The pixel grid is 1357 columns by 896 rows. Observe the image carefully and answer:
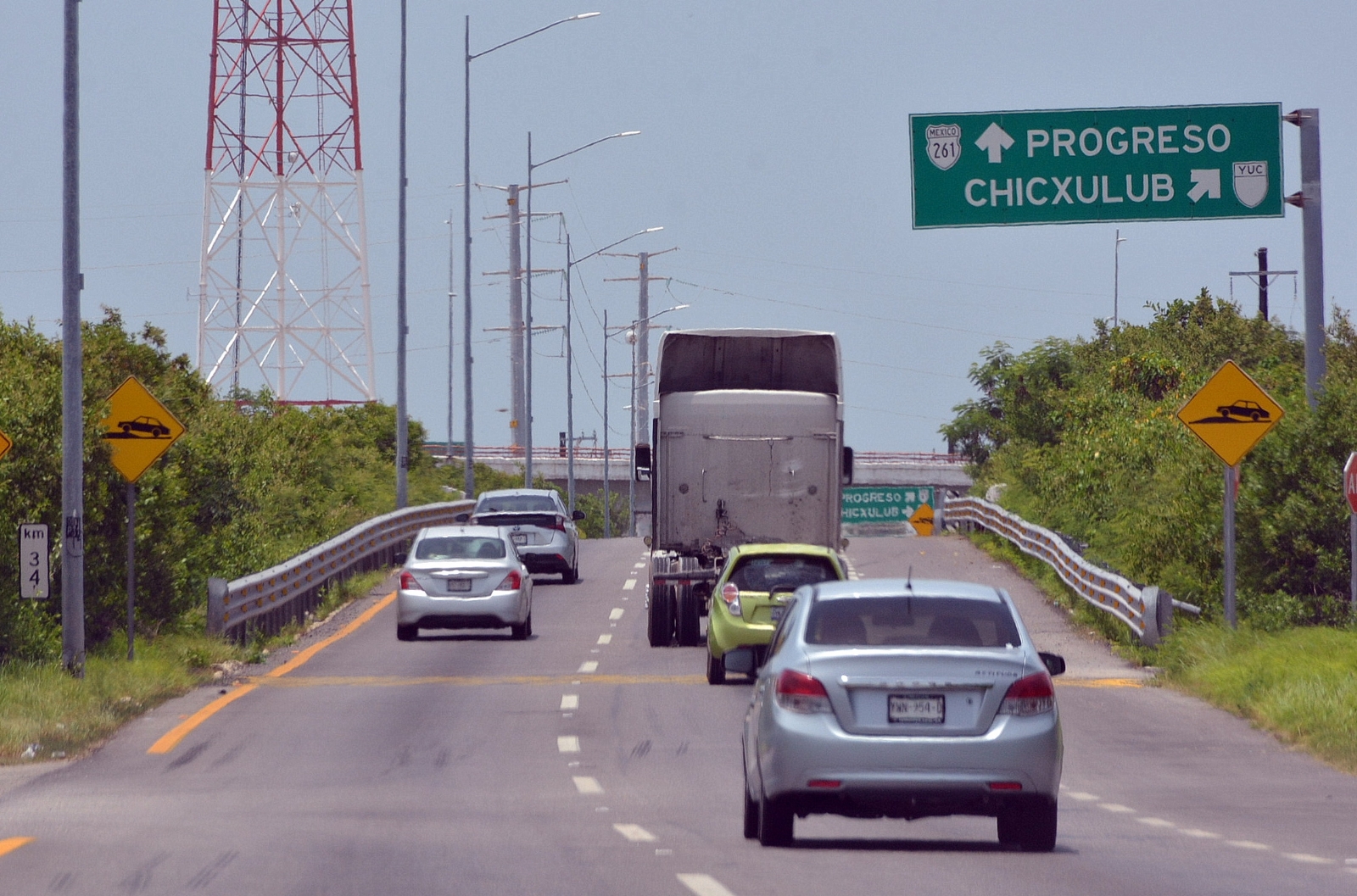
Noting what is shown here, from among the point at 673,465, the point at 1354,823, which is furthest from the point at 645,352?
the point at 1354,823

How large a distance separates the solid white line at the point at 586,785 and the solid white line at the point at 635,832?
6.74 feet

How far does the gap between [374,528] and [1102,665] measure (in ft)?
57.8

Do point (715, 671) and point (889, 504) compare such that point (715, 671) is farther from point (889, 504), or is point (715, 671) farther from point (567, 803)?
point (889, 504)

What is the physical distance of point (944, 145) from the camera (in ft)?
82.4

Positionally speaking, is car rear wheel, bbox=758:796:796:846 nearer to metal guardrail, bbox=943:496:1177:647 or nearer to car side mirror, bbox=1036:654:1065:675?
car side mirror, bbox=1036:654:1065:675

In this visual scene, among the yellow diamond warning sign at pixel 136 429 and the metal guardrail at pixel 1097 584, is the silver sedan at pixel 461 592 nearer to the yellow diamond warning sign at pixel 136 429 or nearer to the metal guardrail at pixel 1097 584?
the yellow diamond warning sign at pixel 136 429

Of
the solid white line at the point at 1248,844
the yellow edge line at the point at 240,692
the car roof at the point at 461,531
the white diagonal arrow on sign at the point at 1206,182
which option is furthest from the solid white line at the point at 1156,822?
the car roof at the point at 461,531

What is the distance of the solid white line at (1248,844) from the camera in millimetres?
11656

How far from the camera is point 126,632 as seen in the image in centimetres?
2475

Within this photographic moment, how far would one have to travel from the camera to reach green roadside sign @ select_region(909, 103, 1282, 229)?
2469 centimetres

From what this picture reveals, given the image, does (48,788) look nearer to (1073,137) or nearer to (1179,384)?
(1073,137)

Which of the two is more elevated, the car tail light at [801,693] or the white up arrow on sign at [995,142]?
the white up arrow on sign at [995,142]

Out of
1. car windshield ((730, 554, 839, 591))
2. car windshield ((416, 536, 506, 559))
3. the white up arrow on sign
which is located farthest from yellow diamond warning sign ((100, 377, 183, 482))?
the white up arrow on sign

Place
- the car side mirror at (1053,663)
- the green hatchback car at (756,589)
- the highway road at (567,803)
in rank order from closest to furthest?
the highway road at (567,803)
the car side mirror at (1053,663)
the green hatchback car at (756,589)
